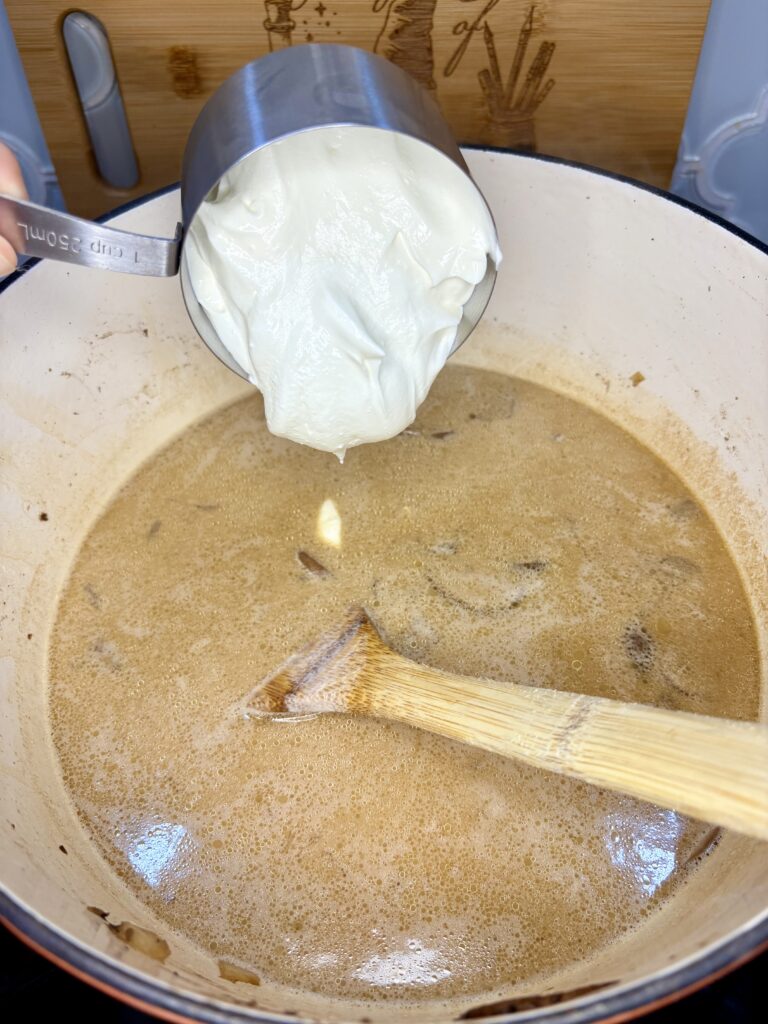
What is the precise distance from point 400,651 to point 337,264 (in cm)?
47

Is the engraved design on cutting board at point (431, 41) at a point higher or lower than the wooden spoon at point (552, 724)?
higher

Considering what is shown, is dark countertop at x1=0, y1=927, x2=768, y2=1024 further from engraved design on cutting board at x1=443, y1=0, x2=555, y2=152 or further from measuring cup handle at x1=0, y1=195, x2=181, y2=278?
engraved design on cutting board at x1=443, y1=0, x2=555, y2=152

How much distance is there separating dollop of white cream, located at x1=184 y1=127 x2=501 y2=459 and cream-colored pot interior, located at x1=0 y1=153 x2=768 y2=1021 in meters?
0.17

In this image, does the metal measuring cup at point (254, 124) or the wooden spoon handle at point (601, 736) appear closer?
the wooden spoon handle at point (601, 736)

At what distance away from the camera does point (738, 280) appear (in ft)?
3.81

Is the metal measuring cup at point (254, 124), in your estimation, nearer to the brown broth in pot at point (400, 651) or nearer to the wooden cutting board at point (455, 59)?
the wooden cutting board at point (455, 59)

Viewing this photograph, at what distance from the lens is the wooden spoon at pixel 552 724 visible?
28.7 inches

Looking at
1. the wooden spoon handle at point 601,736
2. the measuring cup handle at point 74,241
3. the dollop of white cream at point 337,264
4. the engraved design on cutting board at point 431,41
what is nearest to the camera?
the wooden spoon handle at point 601,736

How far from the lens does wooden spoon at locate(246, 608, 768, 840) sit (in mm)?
729

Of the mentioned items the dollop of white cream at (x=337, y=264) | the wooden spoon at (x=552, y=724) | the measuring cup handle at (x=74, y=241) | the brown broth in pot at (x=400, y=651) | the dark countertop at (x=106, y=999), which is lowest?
the dark countertop at (x=106, y=999)

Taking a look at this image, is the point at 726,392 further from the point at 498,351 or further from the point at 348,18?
the point at 348,18

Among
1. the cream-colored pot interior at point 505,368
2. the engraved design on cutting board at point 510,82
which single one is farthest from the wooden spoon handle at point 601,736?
the engraved design on cutting board at point 510,82

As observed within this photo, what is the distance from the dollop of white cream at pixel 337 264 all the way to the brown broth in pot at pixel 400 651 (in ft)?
0.59

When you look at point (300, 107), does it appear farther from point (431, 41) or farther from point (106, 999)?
point (106, 999)
